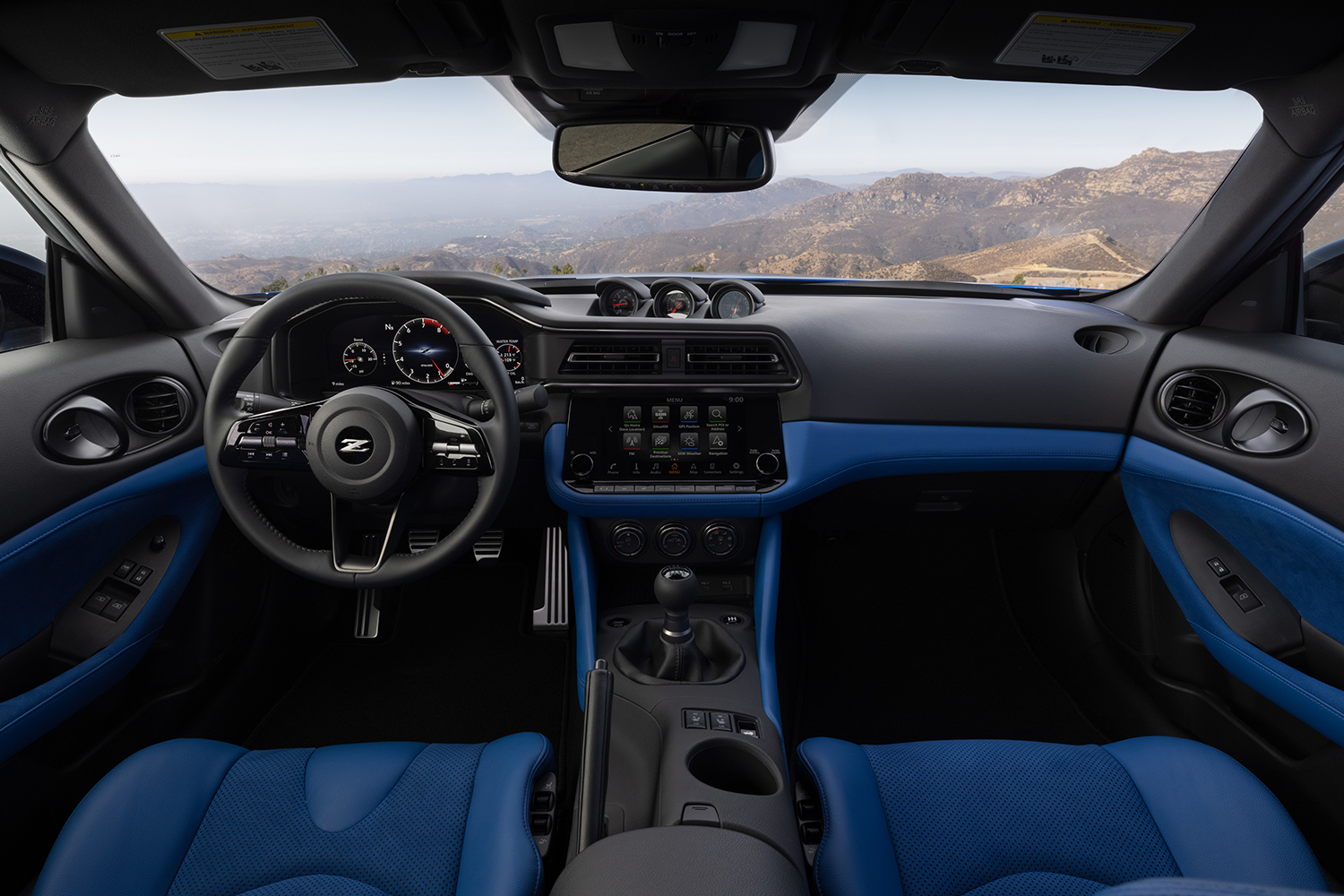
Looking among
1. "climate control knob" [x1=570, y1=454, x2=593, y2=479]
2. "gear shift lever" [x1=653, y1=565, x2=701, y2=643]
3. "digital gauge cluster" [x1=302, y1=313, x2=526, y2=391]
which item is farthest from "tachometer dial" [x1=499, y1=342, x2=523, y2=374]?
"gear shift lever" [x1=653, y1=565, x2=701, y2=643]

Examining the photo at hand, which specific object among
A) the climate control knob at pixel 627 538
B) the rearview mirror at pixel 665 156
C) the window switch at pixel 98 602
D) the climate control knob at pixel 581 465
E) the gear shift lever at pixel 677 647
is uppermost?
the rearview mirror at pixel 665 156

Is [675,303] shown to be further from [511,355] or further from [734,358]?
[511,355]

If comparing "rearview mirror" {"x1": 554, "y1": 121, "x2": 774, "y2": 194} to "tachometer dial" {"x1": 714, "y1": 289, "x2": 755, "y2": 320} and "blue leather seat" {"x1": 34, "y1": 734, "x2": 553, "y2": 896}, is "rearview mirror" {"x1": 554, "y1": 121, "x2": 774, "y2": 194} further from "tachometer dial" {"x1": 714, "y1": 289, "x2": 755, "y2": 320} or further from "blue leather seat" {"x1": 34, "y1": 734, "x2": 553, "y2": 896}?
"blue leather seat" {"x1": 34, "y1": 734, "x2": 553, "y2": 896}

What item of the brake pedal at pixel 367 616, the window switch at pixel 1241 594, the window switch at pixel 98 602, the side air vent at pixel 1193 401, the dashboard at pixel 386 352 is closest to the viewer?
the window switch at pixel 98 602

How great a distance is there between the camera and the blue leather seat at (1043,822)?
1.29 m

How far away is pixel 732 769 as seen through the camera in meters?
1.65

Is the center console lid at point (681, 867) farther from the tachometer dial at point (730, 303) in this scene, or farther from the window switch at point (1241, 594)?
the tachometer dial at point (730, 303)

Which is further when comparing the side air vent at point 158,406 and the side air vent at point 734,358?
the side air vent at point 734,358

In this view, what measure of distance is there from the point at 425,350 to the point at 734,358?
1.02m

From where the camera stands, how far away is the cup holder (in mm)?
1596

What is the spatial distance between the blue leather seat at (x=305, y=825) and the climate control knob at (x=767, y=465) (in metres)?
1.08

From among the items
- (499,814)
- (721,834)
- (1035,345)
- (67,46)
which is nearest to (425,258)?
(67,46)

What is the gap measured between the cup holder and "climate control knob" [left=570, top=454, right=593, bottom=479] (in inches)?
36.9

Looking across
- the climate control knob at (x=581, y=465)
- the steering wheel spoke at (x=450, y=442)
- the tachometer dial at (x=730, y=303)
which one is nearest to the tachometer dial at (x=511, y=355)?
the climate control knob at (x=581, y=465)
